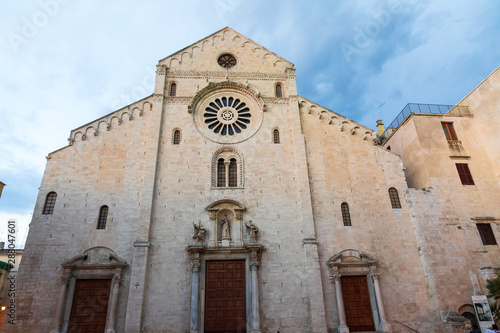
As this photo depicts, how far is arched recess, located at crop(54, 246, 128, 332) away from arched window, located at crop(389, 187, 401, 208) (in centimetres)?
1511

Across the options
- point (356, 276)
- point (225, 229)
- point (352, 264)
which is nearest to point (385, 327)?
point (356, 276)

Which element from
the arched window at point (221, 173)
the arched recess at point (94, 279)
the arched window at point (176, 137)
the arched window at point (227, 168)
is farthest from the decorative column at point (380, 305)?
the arched window at point (176, 137)

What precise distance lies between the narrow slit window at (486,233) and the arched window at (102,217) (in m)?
20.4

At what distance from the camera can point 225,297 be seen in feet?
50.7

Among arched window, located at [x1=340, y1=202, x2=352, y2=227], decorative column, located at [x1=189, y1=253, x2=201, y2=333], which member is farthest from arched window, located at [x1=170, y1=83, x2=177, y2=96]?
arched window, located at [x1=340, y1=202, x2=352, y2=227]

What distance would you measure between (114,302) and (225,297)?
5255 millimetres

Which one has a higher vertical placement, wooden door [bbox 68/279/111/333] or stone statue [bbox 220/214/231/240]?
stone statue [bbox 220/214/231/240]

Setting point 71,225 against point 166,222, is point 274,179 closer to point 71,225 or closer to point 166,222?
point 166,222

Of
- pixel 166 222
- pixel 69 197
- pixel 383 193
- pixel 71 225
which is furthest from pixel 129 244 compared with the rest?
pixel 383 193

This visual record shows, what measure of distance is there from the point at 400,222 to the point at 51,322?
60.3 ft

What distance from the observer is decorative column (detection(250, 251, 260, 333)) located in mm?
14602

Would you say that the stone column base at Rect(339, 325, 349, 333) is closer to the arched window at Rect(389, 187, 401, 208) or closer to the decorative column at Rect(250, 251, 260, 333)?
the decorative column at Rect(250, 251, 260, 333)

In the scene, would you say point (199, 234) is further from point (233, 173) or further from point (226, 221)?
point (233, 173)

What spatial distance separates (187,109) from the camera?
64.7 ft
